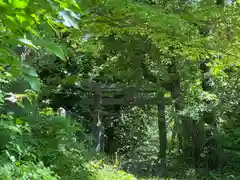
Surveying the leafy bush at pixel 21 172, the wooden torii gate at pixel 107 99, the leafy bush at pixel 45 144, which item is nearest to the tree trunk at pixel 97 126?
the wooden torii gate at pixel 107 99

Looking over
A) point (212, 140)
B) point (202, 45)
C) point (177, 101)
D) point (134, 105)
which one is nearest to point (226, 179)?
point (212, 140)

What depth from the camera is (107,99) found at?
10406mm

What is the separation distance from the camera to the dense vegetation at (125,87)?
2.74 m

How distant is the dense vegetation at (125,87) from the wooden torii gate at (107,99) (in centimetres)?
6

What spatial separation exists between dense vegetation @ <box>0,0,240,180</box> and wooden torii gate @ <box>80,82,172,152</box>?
0.06 meters

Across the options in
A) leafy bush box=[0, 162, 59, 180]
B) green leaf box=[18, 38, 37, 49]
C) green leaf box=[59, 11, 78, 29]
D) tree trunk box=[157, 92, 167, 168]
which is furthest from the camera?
tree trunk box=[157, 92, 167, 168]

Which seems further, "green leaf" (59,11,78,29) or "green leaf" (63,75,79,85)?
"green leaf" (63,75,79,85)

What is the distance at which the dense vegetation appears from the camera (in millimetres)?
2742

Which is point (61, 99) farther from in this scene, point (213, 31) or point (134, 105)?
point (213, 31)

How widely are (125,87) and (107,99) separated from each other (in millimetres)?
909

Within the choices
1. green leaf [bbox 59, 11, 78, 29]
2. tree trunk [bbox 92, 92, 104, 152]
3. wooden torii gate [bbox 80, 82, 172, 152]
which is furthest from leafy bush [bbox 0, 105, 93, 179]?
wooden torii gate [bbox 80, 82, 172, 152]

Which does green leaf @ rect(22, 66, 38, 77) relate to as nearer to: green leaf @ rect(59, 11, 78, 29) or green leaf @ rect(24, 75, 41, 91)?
green leaf @ rect(24, 75, 41, 91)

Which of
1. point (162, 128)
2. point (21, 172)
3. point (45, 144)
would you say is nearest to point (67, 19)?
point (21, 172)

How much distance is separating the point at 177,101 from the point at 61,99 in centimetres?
317
